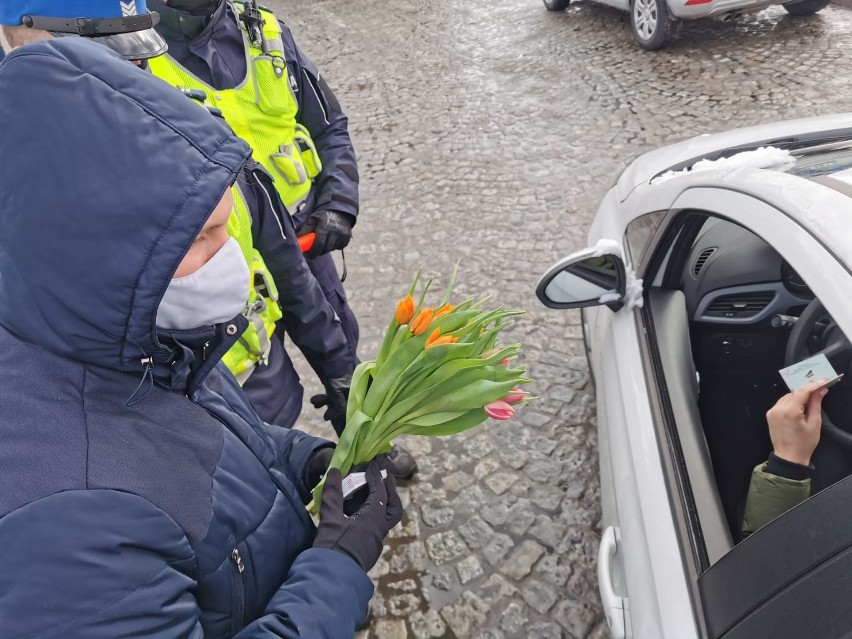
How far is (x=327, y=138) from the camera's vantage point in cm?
278

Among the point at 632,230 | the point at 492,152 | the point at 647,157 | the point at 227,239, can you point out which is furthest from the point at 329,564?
the point at 492,152

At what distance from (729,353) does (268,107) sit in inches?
74.8

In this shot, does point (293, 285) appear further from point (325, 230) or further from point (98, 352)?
point (98, 352)

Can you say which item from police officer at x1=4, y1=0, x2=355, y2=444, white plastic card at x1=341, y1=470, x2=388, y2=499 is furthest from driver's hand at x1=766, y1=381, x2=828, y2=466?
police officer at x1=4, y1=0, x2=355, y2=444

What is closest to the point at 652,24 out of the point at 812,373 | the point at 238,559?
the point at 812,373

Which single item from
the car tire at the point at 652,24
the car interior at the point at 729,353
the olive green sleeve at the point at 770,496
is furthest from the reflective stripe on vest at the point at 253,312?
the car tire at the point at 652,24

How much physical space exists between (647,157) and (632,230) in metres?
0.73

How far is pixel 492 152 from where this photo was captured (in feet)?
19.4

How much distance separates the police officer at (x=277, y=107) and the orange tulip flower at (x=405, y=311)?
26.5 inches

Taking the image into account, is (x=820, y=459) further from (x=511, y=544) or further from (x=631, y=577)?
(x=511, y=544)

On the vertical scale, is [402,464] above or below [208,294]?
below

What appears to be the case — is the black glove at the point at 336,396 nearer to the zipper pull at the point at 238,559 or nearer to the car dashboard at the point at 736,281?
the zipper pull at the point at 238,559

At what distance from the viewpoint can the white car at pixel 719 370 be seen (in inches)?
46.5

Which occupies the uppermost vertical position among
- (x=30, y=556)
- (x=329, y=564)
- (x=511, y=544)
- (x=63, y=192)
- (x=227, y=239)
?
(x=63, y=192)
